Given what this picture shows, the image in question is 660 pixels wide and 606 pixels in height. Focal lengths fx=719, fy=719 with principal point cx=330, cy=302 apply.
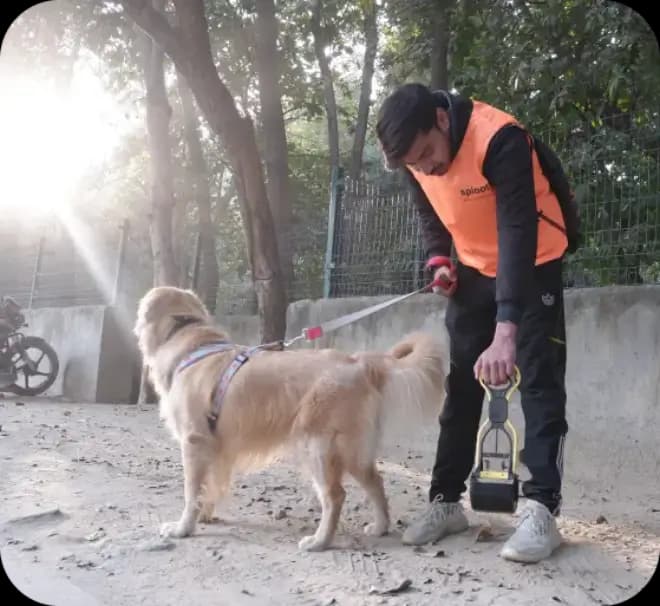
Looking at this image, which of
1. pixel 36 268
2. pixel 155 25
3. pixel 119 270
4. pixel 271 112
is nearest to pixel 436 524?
pixel 155 25

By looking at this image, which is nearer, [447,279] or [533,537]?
[533,537]

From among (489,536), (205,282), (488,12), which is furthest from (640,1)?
(205,282)

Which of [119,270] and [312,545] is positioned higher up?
[119,270]

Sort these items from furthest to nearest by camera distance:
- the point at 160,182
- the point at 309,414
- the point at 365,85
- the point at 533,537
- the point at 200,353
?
the point at 365,85
the point at 160,182
the point at 200,353
the point at 309,414
the point at 533,537

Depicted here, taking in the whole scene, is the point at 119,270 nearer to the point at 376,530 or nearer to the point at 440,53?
the point at 440,53

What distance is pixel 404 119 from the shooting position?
9.61 feet

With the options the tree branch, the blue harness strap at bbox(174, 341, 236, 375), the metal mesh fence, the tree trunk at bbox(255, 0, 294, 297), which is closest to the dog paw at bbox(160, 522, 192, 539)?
the blue harness strap at bbox(174, 341, 236, 375)

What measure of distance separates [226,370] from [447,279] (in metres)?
1.28

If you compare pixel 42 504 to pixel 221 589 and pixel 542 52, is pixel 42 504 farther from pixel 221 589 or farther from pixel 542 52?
pixel 542 52

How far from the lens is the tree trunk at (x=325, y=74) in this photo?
39.8 ft

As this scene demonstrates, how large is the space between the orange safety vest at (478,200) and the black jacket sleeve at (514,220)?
0.08 metres

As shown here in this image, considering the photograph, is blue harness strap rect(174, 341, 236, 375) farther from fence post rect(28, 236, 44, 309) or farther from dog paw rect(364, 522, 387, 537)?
fence post rect(28, 236, 44, 309)

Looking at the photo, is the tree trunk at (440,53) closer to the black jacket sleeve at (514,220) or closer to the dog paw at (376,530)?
the black jacket sleeve at (514,220)

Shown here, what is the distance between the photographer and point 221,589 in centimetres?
302
